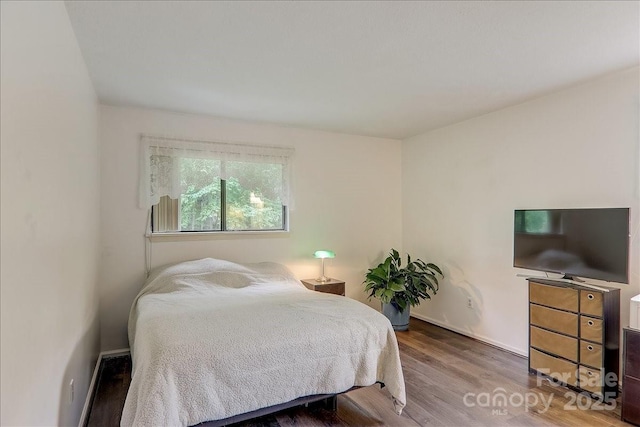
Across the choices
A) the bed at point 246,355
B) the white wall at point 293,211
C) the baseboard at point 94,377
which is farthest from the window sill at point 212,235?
the baseboard at point 94,377

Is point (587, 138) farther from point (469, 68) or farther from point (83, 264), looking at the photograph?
point (83, 264)

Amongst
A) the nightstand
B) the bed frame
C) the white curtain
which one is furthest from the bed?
the white curtain

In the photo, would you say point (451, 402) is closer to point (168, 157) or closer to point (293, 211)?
point (293, 211)

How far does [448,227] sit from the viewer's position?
174 inches

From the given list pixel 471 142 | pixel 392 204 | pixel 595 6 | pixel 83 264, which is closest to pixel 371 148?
pixel 392 204

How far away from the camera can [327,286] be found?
4.17 meters

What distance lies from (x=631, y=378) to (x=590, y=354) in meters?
0.36

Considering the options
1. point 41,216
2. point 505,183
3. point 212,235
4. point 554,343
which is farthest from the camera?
point 212,235

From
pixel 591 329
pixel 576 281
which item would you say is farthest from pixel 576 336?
pixel 576 281

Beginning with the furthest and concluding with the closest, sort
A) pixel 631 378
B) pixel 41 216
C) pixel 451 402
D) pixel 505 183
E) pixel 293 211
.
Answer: pixel 293 211
pixel 505 183
pixel 451 402
pixel 631 378
pixel 41 216

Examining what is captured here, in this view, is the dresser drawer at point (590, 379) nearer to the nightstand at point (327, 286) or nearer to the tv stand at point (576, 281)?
the tv stand at point (576, 281)

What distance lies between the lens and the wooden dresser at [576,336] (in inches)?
103

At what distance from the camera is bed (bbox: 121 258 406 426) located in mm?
1886

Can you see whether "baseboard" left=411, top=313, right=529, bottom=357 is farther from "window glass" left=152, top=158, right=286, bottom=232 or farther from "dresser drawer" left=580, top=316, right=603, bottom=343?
"window glass" left=152, top=158, right=286, bottom=232
